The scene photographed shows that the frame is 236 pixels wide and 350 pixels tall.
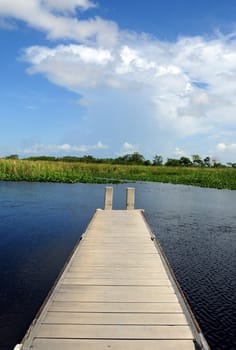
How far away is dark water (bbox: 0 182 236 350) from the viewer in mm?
7184

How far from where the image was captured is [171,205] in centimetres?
2266

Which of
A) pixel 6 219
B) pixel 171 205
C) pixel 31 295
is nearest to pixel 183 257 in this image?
pixel 31 295

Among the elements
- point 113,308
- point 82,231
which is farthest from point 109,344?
point 82,231

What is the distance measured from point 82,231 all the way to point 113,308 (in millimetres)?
9294

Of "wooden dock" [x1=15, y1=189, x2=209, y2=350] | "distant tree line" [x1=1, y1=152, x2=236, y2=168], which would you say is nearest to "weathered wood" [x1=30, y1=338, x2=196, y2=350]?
"wooden dock" [x1=15, y1=189, x2=209, y2=350]

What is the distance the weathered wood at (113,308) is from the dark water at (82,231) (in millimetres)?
1276

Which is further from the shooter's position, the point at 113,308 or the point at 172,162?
the point at 172,162

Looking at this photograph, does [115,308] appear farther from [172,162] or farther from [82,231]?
[172,162]

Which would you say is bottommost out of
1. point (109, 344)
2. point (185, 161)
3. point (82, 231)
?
point (82, 231)

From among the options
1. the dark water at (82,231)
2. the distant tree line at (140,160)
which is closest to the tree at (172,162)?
the distant tree line at (140,160)

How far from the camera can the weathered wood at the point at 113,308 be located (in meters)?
4.38

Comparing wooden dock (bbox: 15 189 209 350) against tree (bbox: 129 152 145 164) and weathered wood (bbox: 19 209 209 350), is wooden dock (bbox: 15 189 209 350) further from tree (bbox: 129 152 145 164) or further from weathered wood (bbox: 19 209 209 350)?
tree (bbox: 129 152 145 164)

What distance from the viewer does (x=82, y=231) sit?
14.5 metres

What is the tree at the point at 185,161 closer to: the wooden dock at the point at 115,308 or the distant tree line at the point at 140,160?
the distant tree line at the point at 140,160
